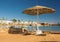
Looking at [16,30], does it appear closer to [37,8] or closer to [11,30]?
[11,30]

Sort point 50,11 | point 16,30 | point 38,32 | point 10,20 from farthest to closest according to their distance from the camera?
point 10,20, point 16,30, point 50,11, point 38,32

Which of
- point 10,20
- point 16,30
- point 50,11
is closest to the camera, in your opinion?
point 50,11

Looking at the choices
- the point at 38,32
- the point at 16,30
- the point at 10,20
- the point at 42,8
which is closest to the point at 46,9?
the point at 42,8

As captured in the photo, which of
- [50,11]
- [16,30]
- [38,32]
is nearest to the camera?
[38,32]

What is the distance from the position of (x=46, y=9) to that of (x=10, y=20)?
77.7 m

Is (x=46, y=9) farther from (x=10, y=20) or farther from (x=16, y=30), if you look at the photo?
(x=10, y=20)

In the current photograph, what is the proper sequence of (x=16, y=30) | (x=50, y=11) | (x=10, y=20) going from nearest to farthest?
(x=50, y=11) → (x=16, y=30) → (x=10, y=20)

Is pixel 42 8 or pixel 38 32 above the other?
pixel 42 8

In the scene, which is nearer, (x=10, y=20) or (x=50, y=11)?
(x=50, y=11)

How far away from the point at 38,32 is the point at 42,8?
1559mm

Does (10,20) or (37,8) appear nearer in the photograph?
(37,8)

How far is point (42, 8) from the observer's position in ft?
29.1

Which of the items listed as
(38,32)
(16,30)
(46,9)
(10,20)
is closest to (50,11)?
(46,9)

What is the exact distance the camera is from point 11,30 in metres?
10.8
